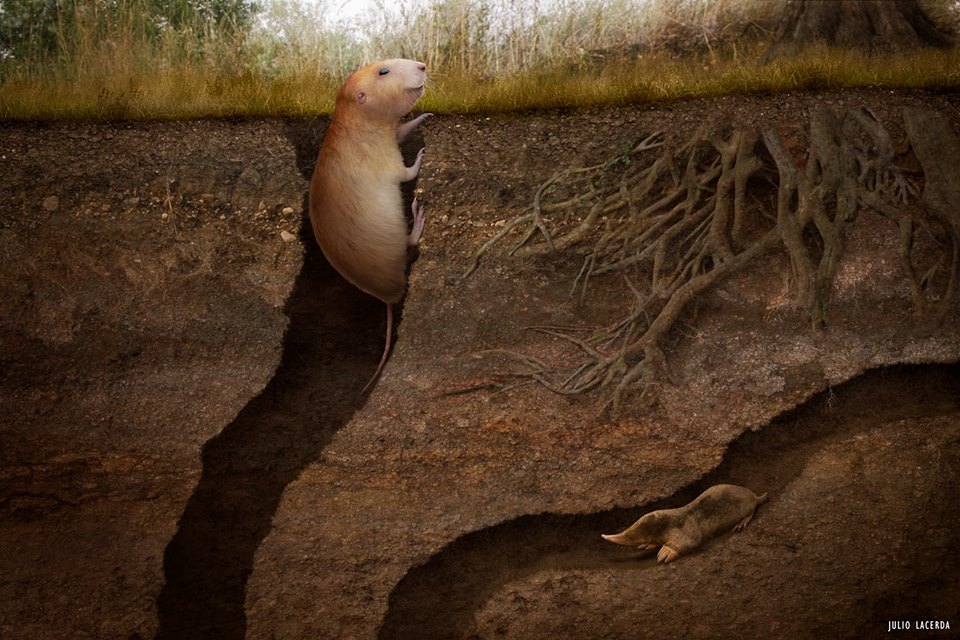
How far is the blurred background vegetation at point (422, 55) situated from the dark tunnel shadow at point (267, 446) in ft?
2.32

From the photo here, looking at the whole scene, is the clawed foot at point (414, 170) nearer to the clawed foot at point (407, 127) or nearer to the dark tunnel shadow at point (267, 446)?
the clawed foot at point (407, 127)

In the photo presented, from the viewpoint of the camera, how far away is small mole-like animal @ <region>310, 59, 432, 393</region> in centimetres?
356

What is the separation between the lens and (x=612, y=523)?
3.21 meters

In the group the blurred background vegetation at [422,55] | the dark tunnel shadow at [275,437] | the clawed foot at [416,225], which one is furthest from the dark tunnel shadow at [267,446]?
the blurred background vegetation at [422,55]

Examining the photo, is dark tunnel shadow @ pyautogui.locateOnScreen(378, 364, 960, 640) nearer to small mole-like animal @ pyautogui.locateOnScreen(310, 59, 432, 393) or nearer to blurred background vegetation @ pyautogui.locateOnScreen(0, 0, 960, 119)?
small mole-like animal @ pyautogui.locateOnScreen(310, 59, 432, 393)

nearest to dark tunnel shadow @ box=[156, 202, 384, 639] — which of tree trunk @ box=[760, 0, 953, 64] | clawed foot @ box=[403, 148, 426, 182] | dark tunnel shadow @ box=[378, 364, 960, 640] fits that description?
clawed foot @ box=[403, 148, 426, 182]

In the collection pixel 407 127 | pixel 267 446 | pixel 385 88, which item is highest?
pixel 385 88

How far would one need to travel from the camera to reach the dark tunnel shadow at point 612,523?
3070mm

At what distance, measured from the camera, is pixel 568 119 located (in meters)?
3.80

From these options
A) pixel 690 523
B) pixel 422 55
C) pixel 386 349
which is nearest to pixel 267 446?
pixel 386 349

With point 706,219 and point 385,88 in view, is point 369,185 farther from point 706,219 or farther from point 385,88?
point 706,219

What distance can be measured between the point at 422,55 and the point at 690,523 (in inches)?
74.9

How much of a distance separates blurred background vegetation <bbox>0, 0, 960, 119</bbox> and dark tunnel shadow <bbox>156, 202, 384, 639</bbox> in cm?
71

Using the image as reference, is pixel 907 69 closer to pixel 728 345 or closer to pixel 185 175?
pixel 728 345
